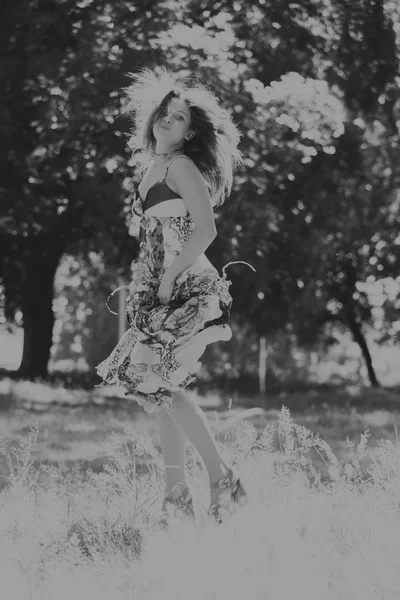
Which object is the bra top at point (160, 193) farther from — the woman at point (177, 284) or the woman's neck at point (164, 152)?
the woman's neck at point (164, 152)

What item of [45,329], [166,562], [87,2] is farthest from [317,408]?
[166,562]

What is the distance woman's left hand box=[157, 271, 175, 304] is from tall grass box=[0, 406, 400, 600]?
68 cm

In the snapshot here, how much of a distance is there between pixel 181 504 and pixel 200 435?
0.28 metres

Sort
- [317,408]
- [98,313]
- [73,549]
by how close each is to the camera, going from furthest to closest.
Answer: [98,313] → [317,408] → [73,549]

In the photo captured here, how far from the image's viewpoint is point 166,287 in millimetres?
3895

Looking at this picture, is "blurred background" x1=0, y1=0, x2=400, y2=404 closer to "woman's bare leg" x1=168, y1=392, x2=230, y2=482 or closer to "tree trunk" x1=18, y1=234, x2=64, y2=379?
"tree trunk" x1=18, y1=234, x2=64, y2=379

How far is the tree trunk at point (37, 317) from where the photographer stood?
17.4 metres

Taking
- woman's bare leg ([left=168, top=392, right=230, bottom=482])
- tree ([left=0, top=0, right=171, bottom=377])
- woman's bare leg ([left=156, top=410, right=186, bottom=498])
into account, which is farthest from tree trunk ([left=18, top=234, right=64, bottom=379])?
woman's bare leg ([left=168, top=392, right=230, bottom=482])

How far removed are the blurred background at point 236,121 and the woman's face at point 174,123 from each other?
3663 millimetres

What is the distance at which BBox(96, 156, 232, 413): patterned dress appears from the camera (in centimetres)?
387

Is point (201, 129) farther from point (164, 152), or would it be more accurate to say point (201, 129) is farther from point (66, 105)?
point (66, 105)

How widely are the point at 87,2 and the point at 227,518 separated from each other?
685 cm

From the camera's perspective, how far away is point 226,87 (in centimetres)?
939

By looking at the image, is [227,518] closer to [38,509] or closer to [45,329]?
[38,509]
